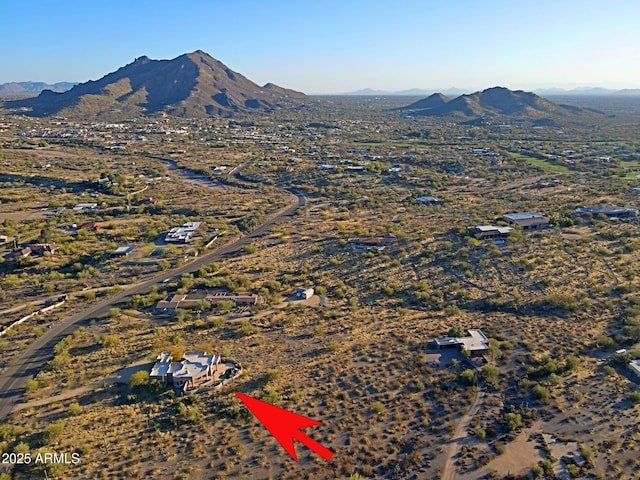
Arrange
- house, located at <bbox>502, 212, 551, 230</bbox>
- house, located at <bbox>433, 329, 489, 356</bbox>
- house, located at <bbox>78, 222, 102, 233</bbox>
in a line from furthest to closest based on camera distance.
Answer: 1. house, located at <bbox>78, 222, 102, 233</bbox>
2. house, located at <bbox>502, 212, 551, 230</bbox>
3. house, located at <bbox>433, 329, 489, 356</bbox>

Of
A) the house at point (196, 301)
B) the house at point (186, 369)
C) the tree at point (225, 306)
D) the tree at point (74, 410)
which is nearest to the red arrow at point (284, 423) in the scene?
the house at point (186, 369)

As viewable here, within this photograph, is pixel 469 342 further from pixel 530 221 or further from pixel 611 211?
pixel 611 211

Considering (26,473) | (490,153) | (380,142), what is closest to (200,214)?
(26,473)

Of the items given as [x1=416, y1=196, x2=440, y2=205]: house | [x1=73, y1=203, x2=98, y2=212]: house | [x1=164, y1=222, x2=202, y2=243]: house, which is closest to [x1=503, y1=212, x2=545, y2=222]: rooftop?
[x1=416, y1=196, x2=440, y2=205]: house

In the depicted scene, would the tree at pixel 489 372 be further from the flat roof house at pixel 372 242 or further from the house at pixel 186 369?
the flat roof house at pixel 372 242

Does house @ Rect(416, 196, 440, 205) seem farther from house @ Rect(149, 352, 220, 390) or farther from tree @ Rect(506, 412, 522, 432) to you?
tree @ Rect(506, 412, 522, 432)

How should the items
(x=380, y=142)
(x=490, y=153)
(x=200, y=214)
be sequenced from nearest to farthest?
(x=200, y=214) < (x=490, y=153) < (x=380, y=142)

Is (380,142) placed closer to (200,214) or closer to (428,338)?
(200,214)
